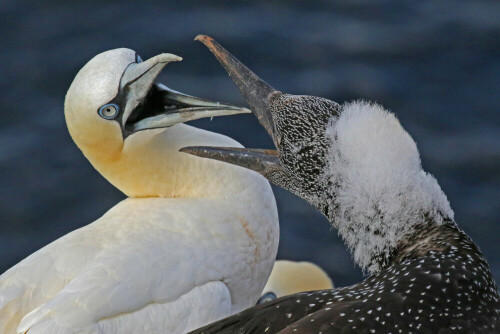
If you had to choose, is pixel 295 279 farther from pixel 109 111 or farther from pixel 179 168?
pixel 109 111

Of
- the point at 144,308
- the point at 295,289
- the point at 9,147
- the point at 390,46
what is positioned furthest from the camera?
the point at 390,46

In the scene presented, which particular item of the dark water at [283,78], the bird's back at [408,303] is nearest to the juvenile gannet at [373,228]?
the bird's back at [408,303]

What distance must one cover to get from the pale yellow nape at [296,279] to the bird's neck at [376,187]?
2.51 meters

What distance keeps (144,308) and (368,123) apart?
4.69 ft

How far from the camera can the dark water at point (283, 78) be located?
8023 mm

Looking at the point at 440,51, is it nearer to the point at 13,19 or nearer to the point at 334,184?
the point at 13,19

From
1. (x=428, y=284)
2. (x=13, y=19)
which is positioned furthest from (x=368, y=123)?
(x=13, y=19)

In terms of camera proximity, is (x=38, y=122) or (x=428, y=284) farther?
(x=38, y=122)

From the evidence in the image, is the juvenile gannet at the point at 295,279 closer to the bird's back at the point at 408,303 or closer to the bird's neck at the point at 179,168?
the bird's neck at the point at 179,168

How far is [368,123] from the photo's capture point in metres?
4.60

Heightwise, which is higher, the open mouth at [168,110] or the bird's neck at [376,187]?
the open mouth at [168,110]

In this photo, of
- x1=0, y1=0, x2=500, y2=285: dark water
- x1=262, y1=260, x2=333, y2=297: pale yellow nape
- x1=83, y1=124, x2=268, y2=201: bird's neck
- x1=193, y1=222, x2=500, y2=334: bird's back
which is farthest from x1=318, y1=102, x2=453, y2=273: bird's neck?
x1=0, y1=0, x2=500, y2=285: dark water

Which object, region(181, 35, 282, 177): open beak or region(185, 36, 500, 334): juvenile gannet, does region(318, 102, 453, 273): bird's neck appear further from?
region(181, 35, 282, 177): open beak

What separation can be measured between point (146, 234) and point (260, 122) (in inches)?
32.9
